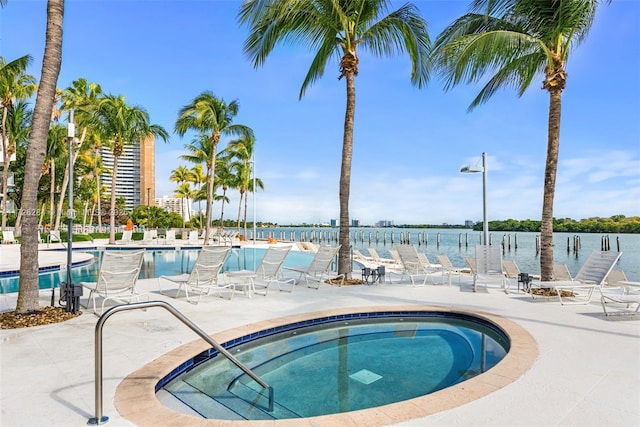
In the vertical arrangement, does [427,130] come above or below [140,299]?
above

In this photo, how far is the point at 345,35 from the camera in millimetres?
9094

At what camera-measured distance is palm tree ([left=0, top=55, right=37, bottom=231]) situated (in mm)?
19812

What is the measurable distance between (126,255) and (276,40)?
6.13 m

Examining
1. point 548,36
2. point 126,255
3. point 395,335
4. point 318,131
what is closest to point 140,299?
point 126,255

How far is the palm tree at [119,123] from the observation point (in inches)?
810

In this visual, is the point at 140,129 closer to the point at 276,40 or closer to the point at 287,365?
the point at 276,40

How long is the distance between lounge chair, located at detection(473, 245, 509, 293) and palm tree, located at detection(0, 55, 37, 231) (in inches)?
925

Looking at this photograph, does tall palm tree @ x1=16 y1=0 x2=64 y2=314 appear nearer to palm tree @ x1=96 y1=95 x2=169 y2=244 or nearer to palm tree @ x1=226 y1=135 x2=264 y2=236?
palm tree @ x1=96 y1=95 x2=169 y2=244

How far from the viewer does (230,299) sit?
7.08 metres

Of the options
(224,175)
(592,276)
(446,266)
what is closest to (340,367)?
(592,276)

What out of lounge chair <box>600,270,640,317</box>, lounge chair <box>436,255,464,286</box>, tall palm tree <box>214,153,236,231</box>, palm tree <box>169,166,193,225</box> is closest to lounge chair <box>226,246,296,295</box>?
lounge chair <box>436,255,464,286</box>

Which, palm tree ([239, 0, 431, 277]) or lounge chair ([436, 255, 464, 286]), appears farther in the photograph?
lounge chair ([436, 255, 464, 286])

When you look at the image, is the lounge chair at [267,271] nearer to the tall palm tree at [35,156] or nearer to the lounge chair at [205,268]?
the lounge chair at [205,268]

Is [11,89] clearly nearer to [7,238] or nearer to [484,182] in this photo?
[7,238]
